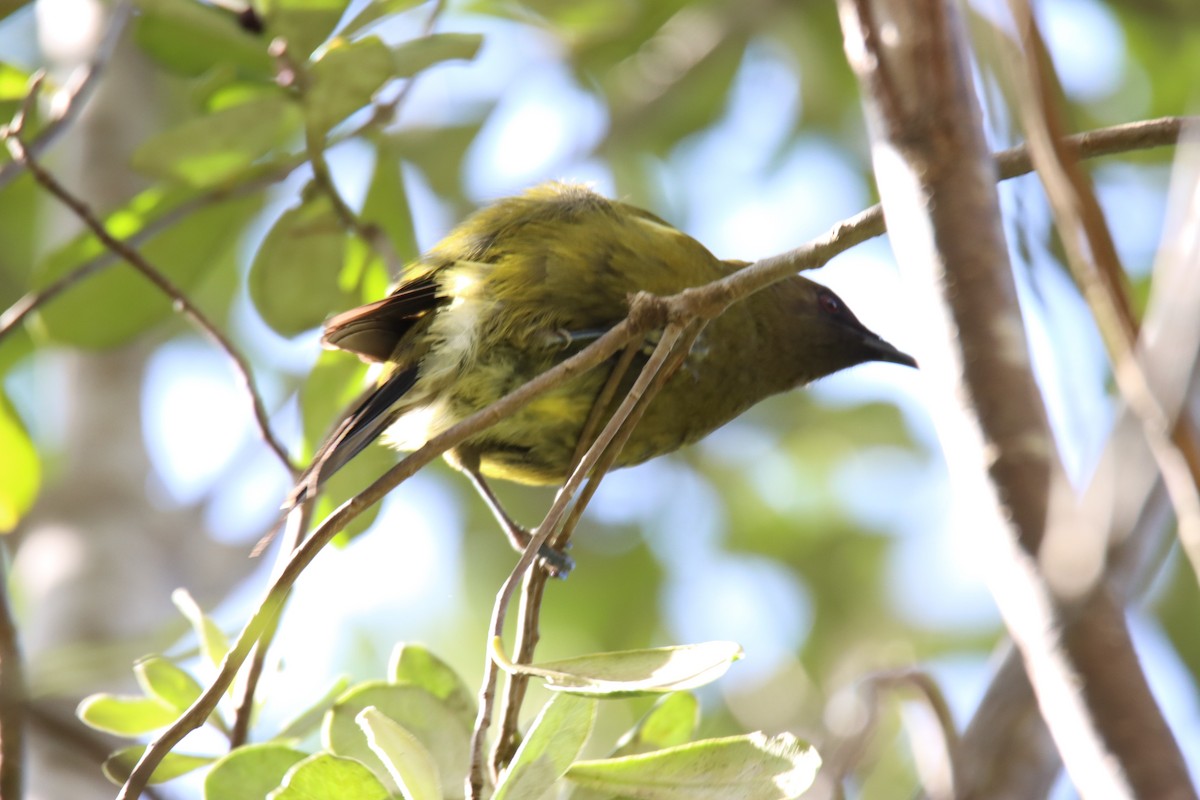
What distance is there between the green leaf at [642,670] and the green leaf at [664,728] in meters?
0.47

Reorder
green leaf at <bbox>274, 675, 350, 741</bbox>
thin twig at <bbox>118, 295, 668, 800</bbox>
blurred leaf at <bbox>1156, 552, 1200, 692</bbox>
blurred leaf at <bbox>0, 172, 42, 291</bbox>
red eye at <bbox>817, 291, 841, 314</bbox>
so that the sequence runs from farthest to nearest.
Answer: blurred leaf at <bbox>0, 172, 42, 291</bbox>, blurred leaf at <bbox>1156, 552, 1200, 692</bbox>, red eye at <bbox>817, 291, 841, 314</bbox>, green leaf at <bbox>274, 675, 350, 741</bbox>, thin twig at <bbox>118, 295, 668, 800</bbox>

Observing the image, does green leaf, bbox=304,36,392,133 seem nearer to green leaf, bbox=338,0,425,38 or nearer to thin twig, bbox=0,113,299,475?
green leaf, bbox=338,0,425,38

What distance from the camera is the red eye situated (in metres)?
3.60

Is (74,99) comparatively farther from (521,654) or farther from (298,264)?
(521,654)

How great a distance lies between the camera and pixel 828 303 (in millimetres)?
3623

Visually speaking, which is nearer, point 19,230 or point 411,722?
point 411,722

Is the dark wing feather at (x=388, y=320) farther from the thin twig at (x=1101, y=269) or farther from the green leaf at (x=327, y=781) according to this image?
the thin twig at (x=1101, y=269)

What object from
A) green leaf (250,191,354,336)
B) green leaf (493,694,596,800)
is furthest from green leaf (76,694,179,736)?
green leaf (250,191,354,336)

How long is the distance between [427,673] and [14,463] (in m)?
1.18

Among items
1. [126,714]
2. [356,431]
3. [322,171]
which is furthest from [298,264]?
[126,714]

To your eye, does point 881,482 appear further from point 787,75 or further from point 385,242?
point 385,242

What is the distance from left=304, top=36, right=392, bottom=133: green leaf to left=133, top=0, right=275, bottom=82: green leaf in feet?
0.77

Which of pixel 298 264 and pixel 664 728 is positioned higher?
pixel 298 264

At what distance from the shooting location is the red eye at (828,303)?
11.8 feet
